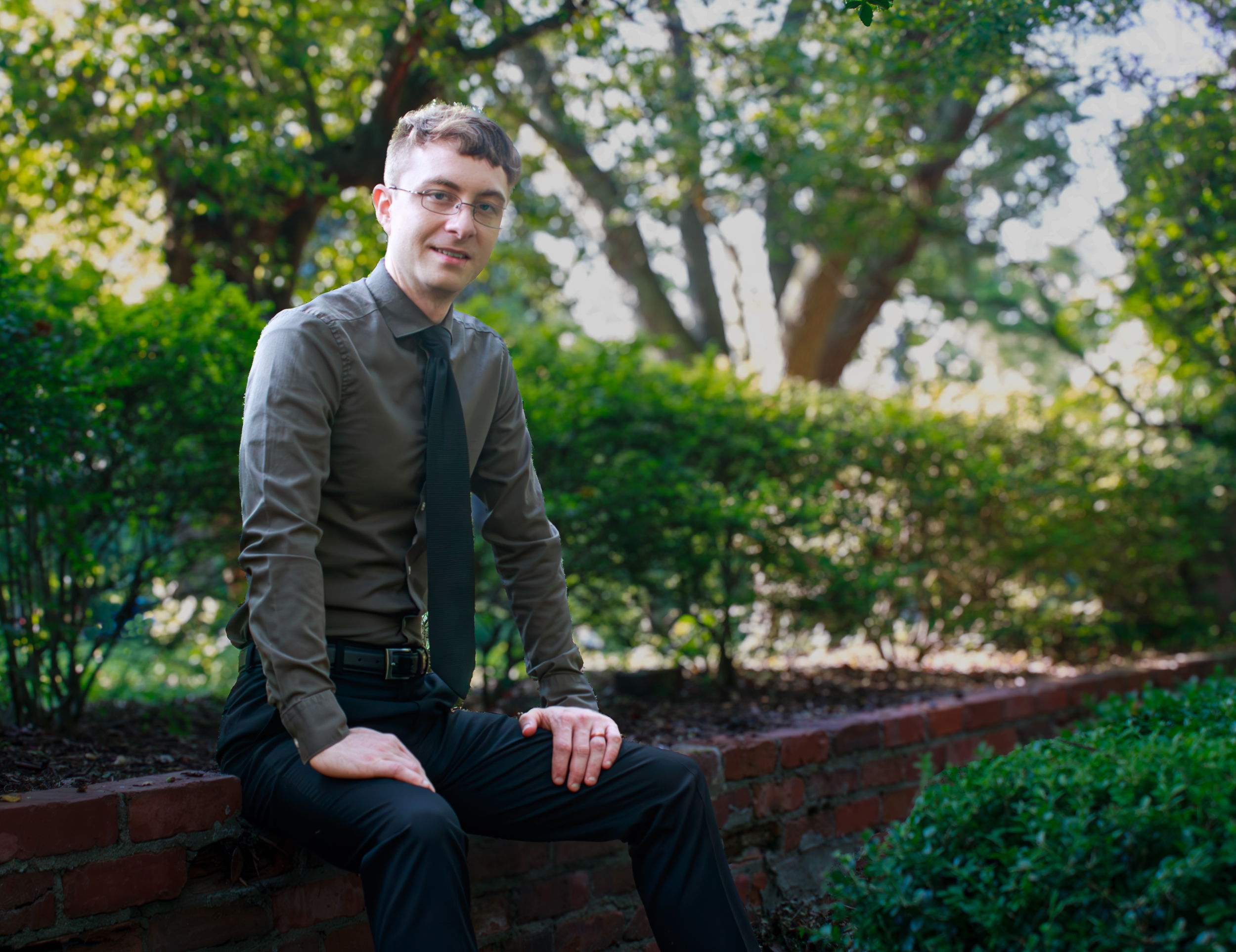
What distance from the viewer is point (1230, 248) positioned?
5.20m

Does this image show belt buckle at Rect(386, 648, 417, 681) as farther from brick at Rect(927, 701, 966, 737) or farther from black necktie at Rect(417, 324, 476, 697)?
brick at Rect(927, 701, 966, 737)

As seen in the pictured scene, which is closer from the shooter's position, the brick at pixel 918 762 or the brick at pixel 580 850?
the brick at pixel 580 850

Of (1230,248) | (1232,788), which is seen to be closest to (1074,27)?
(1230,248)

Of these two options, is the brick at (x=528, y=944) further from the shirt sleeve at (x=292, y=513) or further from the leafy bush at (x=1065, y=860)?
the shirt sleeve at (x=292, y=513)

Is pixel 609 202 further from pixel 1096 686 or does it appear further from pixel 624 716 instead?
pixel 624 716

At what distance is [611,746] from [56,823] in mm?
1072

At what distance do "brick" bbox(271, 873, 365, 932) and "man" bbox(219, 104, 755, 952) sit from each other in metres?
0.29

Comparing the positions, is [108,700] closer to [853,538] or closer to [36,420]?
[36,420]

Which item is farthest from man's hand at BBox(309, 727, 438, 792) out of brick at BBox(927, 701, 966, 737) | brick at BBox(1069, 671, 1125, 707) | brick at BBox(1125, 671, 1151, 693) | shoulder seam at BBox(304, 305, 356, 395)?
brick at BBox(1125, 671, 1151, 693)

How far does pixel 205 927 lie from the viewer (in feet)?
6.40

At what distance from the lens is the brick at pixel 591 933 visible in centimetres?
246

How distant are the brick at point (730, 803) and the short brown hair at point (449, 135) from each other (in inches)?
73.4

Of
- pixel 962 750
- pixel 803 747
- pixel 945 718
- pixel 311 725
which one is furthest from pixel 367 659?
pixel 962 750

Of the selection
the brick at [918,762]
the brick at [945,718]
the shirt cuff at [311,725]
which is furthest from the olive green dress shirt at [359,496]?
the brick at [945,718]
